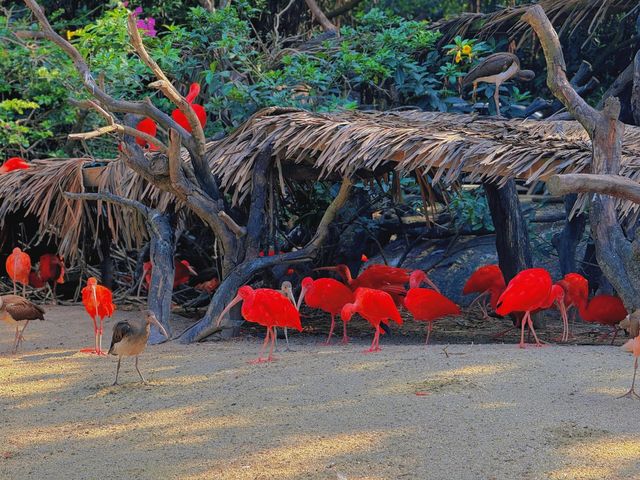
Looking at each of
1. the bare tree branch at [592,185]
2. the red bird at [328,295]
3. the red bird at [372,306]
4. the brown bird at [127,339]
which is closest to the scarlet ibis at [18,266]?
the red bird at [328,295]

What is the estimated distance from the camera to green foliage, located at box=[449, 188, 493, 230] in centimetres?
1027

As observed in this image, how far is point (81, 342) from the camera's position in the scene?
26.8 feet

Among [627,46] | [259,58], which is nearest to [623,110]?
[627,46]

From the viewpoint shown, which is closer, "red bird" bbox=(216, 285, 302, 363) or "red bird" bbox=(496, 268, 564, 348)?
"red bird" bbox=(216, 285, 302, 363)

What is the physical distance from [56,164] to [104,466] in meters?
5.84

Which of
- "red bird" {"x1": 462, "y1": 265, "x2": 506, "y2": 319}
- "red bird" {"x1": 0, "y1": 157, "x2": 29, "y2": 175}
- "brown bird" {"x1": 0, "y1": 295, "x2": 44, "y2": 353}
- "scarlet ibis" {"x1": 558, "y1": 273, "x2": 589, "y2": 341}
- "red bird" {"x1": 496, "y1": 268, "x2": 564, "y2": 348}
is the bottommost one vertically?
"brown bird" {"x1": 0, "y1": 295, "x2": 44, "y2": 353}

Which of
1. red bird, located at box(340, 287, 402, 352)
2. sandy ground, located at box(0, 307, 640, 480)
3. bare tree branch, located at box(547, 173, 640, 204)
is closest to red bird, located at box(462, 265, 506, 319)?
red bird, located at box(340, 287, 402, 352)

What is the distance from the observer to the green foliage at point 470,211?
404 inches

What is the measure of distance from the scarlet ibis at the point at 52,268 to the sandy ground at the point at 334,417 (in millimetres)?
3402

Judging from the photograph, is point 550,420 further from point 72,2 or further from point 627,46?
point 72,2

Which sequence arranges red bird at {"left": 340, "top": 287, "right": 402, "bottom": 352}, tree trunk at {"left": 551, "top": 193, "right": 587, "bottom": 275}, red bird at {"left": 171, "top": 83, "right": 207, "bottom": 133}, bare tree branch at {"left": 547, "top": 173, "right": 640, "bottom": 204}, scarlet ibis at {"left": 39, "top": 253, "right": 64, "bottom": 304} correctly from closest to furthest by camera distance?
bare tree branch at {"left": 547, "top": 173, "right": 640, "bottom": 204}
red bird at {"left": 340, "top": 287, "right": 402, "bottom": 352}
red bird at {"left": 171, "top": 83, "right": 207, "bottom": 133}
tree trunk at {"left": 551, "top": 193, "right": 587, "bottom": 275}
scarlet ibis at {"left": 39, "top": 253, "right": 64, "bottom": 304}

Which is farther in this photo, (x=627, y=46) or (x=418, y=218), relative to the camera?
(x=418, y=218)

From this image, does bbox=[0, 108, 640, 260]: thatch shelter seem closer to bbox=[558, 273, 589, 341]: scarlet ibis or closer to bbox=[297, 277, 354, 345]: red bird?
bbox=[297, 277, 354, 345]: red bird

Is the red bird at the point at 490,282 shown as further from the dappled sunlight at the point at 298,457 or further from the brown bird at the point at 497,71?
the dappled sunlight at the point at 298,457
